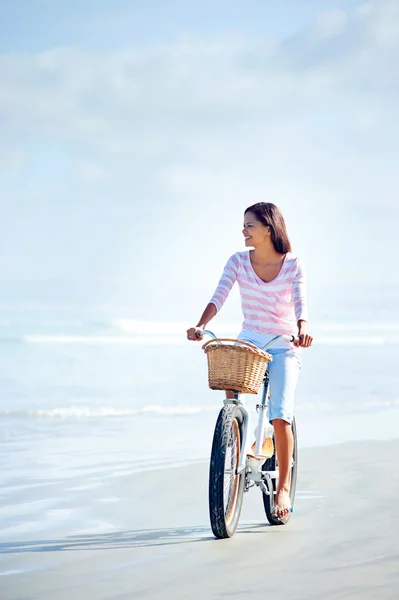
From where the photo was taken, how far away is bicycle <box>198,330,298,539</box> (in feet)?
17.1

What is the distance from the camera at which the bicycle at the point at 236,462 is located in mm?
5207

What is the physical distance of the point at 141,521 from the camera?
5988 mm


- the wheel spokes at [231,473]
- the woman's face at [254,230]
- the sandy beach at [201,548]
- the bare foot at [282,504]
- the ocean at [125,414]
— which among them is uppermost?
the woman's face at [254,230]

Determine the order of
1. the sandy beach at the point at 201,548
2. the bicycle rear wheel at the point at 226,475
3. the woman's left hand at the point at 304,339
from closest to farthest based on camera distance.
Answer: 1. the sandy beach at the point at 201,548
2. the bicycle rear wheel at the point at 226,475
3. the woman's left hand at the point at 304,339

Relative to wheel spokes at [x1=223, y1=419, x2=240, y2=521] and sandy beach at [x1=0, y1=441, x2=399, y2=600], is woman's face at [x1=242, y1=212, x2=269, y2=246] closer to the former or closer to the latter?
wheel spokes at [x1=223, y1=419, x2=240, y2=521]

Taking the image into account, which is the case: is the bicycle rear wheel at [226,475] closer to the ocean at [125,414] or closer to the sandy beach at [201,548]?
the sandy beach at [201,548]

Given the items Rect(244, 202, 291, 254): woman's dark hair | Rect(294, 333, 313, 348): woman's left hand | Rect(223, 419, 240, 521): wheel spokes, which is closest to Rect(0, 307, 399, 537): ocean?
Rect(223, 419, 240, 521): wheel spokes

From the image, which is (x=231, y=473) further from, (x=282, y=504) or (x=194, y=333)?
(x=194, y=333)

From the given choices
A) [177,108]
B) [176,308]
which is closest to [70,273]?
[176,308]

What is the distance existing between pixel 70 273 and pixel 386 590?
54.8 meters

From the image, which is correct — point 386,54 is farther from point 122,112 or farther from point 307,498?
point 307,498

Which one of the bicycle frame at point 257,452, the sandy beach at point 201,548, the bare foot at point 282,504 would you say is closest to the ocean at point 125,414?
the sandy beach at point 201,548

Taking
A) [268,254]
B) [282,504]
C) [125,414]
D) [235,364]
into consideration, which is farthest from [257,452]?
[125,414]

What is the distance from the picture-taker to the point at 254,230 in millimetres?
5730
